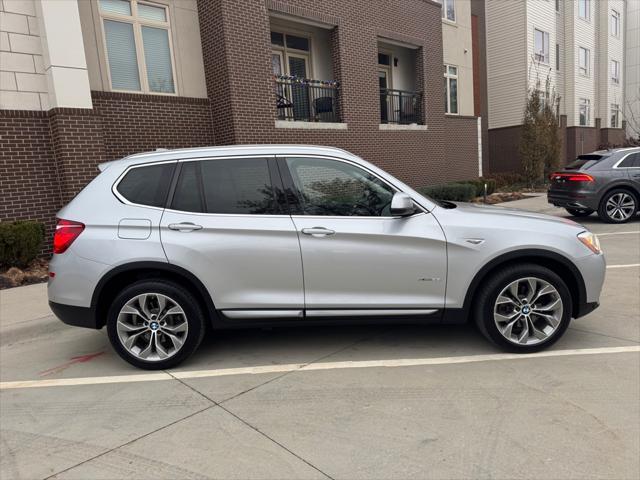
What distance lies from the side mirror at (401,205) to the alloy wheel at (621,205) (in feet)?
29.5

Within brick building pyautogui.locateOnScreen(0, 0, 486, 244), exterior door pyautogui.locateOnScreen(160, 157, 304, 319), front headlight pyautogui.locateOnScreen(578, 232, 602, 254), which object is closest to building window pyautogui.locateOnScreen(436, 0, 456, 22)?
brick building pyautogui.locateOnScreen(0, 0, 486, 244)

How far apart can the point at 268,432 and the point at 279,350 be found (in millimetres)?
1349

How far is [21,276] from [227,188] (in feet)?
17.0

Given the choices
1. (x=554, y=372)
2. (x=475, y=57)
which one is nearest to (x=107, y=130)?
(x=554, y=372)

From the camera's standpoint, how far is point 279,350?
14.1 feet

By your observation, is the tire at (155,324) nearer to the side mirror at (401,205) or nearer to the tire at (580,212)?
the side mirror at (401,205)

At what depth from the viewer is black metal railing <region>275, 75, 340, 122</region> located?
1261 cm

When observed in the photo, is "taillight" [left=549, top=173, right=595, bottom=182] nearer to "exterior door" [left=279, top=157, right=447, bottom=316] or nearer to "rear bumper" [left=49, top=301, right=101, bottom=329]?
"exterior door" [left=279, top=157, right=447, bottom=316]

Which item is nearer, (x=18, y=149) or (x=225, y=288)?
(x=225, y=288)

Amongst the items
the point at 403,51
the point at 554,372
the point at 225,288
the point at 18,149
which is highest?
the point at 403,51

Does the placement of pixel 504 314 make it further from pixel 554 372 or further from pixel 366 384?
pixel 366 384

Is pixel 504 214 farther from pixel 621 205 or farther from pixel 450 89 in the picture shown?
pixel 450 89

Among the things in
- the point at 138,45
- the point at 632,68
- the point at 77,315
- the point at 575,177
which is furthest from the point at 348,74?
the point at 632,68

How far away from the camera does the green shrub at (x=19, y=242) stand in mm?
7316
